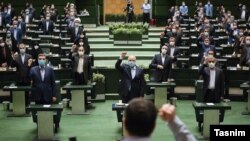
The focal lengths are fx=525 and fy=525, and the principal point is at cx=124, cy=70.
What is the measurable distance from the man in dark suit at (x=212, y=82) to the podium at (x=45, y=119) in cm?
317

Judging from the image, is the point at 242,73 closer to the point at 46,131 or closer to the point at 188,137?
the point at 46,131

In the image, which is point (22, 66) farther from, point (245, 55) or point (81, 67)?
point (245, 55)

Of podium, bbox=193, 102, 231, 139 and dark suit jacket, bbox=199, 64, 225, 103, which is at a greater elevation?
dark suit jacket, bbox=199, 64, 225, 103

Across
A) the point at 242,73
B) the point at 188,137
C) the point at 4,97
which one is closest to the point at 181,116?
the point at 242,73

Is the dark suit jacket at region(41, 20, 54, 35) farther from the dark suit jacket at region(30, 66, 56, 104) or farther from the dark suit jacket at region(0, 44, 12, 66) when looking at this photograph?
the dark suit jacket at region(30, 66, 56, 104)

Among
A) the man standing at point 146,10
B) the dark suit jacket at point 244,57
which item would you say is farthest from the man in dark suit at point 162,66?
the man standing at point 146,10

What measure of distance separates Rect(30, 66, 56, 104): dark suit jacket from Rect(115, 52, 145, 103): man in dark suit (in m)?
1.42

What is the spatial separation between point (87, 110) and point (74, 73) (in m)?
1.07

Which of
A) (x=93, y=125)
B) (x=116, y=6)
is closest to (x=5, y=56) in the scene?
(x=93, y=125)

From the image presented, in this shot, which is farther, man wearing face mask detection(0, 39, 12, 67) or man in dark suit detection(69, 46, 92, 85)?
man wearing face mask detection(0, 39, 12, 67)

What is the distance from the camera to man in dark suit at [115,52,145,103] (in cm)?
1118

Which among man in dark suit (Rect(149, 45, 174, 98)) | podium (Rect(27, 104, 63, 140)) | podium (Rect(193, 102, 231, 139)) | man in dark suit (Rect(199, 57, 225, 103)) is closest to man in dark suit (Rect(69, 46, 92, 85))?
man in dark suit (Rect(149, 45, 174, 98))

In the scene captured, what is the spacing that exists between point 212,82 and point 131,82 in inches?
68.6

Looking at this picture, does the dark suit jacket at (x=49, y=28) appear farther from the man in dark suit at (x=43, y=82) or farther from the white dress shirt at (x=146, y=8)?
the man in dark suit at (x=43, y=82)
